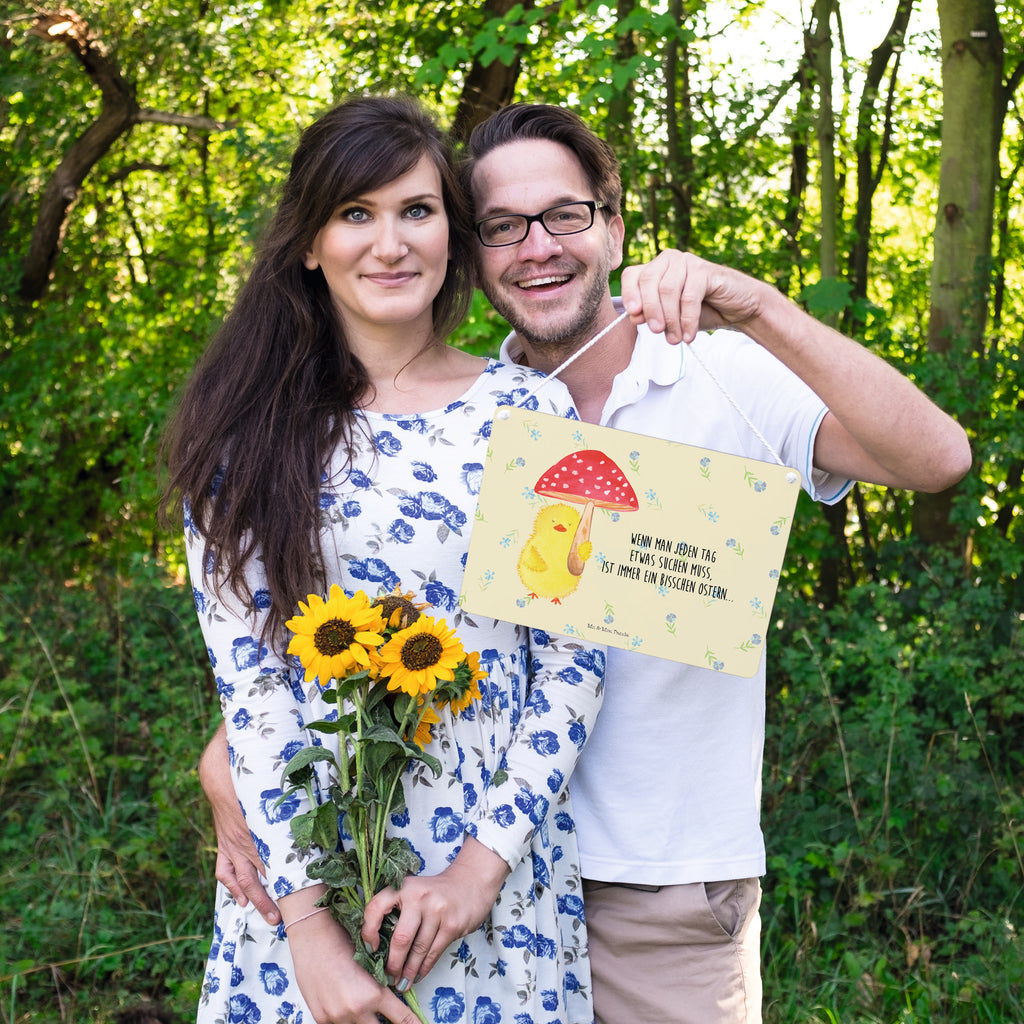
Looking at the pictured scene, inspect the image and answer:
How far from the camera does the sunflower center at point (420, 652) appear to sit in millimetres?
1492

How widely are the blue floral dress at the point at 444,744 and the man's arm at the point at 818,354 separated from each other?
28 cm

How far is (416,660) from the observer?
4.89 ft

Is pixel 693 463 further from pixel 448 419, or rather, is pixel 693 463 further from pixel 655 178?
pixel 655 178

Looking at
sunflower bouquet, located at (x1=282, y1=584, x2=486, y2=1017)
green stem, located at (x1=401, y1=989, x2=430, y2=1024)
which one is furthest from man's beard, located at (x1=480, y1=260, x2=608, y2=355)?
green stem, located at (x1=401, y1=989, x2=430, y2=1024)

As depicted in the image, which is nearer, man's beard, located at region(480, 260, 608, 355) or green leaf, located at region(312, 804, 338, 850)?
green leaf, located at region(312, 804, 338, 850)

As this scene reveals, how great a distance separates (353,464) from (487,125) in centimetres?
87

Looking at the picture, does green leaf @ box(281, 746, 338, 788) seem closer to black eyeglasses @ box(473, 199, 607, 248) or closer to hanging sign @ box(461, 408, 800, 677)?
hanging sign @ box(461, 408, 800, 677)

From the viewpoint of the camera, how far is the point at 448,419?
187cm

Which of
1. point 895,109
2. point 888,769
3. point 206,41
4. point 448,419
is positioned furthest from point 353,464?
point 206,41

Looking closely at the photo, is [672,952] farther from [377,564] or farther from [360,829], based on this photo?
[377,564]

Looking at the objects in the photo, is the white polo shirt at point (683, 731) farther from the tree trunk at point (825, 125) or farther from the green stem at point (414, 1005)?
the tree trunk at point (825, 125)

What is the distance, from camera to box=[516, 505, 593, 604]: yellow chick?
60.1 inches

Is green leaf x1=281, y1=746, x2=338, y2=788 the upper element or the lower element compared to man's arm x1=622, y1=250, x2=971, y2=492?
lower

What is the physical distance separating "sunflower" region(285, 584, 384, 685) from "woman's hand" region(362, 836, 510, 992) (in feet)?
1.14
